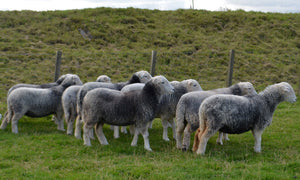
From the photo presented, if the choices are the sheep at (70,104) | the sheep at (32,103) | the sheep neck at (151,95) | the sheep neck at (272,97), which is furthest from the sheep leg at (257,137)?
the sheep at (32,103)

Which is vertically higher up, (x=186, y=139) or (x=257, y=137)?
(x=257, y=137)

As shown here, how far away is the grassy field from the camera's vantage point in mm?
6168

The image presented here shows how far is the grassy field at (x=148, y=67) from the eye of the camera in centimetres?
617

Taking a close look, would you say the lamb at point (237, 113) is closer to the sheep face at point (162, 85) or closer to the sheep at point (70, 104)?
the sheep face at point (162, 85)

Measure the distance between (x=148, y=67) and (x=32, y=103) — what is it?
414 inches

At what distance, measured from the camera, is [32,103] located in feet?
29.8

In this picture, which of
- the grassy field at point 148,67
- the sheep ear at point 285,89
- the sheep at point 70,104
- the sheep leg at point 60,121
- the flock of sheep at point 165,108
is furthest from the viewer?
the sheep leg at point 60,121

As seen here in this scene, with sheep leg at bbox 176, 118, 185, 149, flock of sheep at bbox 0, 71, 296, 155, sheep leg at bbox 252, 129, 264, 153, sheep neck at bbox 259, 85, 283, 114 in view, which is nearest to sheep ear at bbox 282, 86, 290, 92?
flock of sheep at bbox 0, 71, 296, 155

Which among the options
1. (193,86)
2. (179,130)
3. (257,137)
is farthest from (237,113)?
(193,86)

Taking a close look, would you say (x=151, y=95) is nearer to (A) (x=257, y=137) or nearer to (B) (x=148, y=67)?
(A) (x=257, y=137)

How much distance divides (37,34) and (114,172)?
62.5 feet

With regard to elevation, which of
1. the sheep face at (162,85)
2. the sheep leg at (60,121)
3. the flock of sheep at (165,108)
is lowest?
the sheep leg at (60,121)

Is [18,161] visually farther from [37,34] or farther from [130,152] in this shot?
[37,34]

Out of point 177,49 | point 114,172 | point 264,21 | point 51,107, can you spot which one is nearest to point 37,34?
point 177,49
